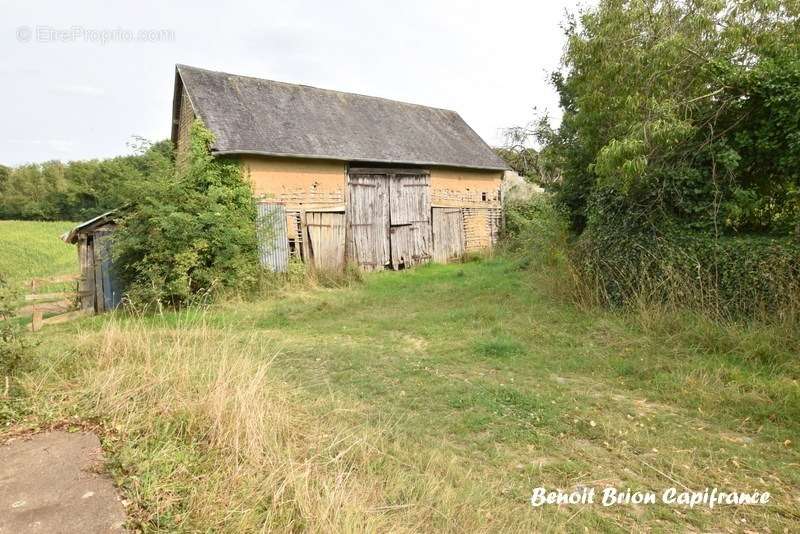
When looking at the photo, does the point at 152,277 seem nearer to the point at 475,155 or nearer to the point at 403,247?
the point at 403,247

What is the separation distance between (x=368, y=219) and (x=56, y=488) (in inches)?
481

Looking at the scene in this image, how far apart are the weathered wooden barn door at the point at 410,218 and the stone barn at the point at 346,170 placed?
0.11ft

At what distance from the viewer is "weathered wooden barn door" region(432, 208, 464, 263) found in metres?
15.8

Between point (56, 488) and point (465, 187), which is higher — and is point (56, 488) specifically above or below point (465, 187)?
below

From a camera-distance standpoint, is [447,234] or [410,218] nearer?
[410,218]

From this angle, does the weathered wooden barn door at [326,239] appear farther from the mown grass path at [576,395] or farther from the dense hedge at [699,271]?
the dense hedge at [699,271]

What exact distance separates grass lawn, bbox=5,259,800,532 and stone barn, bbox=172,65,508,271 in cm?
687

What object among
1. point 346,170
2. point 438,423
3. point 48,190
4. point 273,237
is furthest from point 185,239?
point 48,190

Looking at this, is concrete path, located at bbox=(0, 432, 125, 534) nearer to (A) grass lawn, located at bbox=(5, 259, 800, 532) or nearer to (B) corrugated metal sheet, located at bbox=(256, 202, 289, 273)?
(A) grass lawn, located at bbox=(5, 259, 800, 532)

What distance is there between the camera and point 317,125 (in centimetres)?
1405

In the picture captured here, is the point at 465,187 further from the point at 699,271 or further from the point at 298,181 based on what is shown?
the point at 699,271

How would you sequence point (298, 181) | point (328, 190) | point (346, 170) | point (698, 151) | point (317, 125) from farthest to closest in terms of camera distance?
point (317, 125) → point (346, 170) → point (328, 190) → point (298, 181) → point (698, 151)

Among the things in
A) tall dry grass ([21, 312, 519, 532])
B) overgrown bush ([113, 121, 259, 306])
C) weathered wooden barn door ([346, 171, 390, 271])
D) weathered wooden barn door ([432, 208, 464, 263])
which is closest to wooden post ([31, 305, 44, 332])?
overgrown bush ([113, 121, 259, 306])

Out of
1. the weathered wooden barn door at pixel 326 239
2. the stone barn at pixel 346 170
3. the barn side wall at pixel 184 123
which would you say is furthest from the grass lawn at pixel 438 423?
the barn side wall at pixel 184 123
